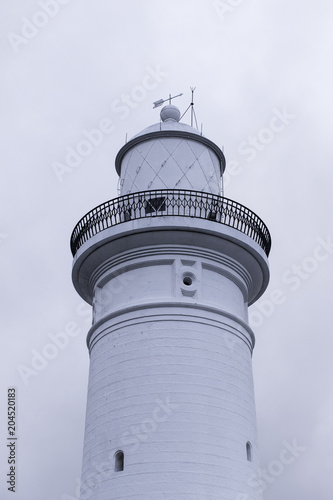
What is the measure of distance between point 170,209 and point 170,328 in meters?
2.72

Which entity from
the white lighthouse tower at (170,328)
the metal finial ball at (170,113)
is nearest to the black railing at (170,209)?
the white lighthouse tower at (170,328)

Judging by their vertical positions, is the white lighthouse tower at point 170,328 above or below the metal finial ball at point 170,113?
below

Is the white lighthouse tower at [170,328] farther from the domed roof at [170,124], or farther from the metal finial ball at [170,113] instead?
the metal finial ball at [170,113]

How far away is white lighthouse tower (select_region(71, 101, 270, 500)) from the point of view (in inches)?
512

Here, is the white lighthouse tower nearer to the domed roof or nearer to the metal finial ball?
the domed roof

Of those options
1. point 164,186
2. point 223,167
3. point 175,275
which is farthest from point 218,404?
point 223,167

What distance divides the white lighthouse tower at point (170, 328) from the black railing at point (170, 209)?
0.03 m

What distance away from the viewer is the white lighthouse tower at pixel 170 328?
1302 cm

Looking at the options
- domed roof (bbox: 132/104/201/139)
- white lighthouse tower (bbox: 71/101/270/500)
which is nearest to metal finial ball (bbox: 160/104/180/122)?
domed roof (bbox: 132/104/201/139)

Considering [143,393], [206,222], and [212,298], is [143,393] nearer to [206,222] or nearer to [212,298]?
[212,298]

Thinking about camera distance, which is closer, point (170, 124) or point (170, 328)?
point (170, 328)

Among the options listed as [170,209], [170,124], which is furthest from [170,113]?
[170,209]

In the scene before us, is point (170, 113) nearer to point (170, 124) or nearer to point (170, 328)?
point (170, 124)

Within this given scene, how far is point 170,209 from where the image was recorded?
15.2 metres
